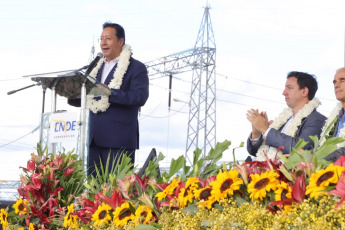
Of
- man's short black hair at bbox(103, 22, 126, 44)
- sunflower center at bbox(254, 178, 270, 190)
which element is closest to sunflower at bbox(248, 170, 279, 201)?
sunflower center at bbox(254, 178, 270, 190)

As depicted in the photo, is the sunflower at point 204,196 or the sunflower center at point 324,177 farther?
the sunflower at point 204,196

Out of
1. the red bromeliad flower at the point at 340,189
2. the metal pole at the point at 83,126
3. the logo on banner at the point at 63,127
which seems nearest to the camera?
the red bromeliad flower at the point at 340,189

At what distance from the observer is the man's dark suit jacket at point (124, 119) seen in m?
3.81

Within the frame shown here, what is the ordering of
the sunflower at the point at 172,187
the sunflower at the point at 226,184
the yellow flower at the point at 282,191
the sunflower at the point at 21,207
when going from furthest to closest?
the sunflower at the point at 21,207 → the sunflower at the point at 172,187 → the sunflower at the point at 226,184 → the yellow flower at the point at 282,191

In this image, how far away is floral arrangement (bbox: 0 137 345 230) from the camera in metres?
1.49

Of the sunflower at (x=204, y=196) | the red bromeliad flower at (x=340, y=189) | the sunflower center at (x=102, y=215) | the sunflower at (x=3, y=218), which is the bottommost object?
the sunflower at (x=3, y=218)

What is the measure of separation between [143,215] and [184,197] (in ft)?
0.82

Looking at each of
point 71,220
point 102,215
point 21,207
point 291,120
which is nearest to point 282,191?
point 102,215

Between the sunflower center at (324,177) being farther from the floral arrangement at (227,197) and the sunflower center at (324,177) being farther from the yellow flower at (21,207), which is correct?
the yellow flower at (21,207)

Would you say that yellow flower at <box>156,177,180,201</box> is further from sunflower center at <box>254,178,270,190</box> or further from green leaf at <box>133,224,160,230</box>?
sunflower center at <box>254,178,270,190</box>

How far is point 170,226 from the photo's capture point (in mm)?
1907

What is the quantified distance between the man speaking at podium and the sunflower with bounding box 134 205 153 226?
160 cm

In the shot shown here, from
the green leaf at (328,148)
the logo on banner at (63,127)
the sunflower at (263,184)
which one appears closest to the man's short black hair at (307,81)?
the logo on banner at (63,127)

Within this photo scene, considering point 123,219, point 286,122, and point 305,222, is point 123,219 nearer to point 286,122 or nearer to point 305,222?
point 305,222
